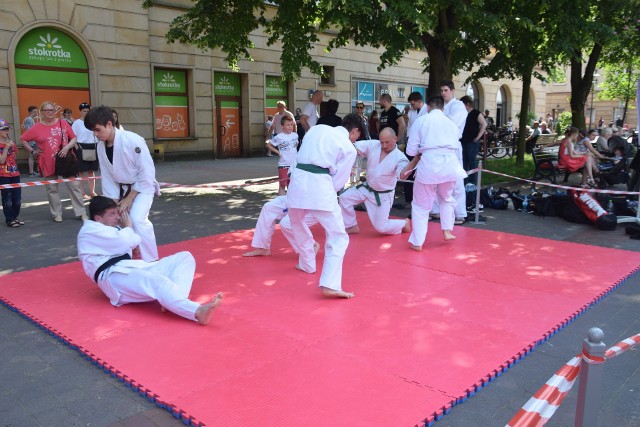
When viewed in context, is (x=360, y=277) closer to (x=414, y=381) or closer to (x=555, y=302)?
(x=555, y=302)

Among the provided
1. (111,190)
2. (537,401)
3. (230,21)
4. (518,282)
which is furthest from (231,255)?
(230,21)

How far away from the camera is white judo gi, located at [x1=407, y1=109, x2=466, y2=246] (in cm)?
651

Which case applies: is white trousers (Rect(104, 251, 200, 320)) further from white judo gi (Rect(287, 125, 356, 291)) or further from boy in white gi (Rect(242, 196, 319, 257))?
boy in white gi (Rect(242, 196, 319, 257))

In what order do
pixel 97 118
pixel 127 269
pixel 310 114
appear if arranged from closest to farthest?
pixel 127 269 < pixel 97 118 < pixel 310 114

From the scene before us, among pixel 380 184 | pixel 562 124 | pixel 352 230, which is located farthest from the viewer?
pixel 562 124

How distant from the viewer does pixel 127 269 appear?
4.45 meters

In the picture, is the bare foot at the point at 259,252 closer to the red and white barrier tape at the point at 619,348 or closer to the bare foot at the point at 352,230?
the bare foot at the point at 352,230

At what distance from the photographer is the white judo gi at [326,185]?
15.9ft

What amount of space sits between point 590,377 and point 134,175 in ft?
15.0

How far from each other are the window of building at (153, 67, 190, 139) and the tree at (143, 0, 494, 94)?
16.9 feet

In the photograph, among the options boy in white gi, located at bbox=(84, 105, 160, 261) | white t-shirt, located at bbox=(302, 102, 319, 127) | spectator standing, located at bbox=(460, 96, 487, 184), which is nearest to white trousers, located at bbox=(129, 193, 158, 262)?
boy in white gi, located at bbox=(84, 105, 160, 261)

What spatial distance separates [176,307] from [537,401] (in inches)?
117

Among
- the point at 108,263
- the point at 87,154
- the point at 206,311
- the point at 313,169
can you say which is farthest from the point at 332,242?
the point at 87,154

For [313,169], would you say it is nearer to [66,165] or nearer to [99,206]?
[99,206]
